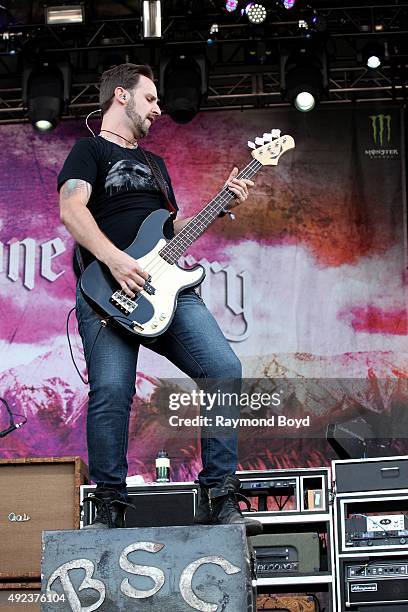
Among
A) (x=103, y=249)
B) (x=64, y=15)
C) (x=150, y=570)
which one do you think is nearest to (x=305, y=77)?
(x=64, y=15)

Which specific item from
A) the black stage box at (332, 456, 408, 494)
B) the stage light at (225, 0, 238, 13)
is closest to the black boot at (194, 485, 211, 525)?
the black stage box at (332, 456, 408, 494)

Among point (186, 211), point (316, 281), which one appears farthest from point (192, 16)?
point (316, 281)

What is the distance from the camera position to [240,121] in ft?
26.8

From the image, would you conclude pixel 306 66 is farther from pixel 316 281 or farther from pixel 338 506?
pixel 338 506

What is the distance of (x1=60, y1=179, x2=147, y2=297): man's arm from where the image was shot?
10.3ft

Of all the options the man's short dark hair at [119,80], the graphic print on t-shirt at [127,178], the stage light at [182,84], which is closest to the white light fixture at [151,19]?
the stage light at [182,84]

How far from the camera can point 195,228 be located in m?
3.39

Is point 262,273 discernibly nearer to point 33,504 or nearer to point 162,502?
point 162,502

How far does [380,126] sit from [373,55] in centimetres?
64

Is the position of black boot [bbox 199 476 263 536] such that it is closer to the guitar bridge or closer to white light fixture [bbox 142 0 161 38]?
the guitar bridge

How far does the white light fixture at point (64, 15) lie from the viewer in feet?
24.4

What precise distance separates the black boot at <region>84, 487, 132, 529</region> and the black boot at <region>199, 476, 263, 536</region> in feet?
0.80

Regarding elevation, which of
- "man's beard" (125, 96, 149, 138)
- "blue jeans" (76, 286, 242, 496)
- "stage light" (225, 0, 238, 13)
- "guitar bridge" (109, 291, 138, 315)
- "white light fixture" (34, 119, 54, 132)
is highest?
"stage light" (225, 0, 238, 13)

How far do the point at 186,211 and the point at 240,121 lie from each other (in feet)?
2.82
